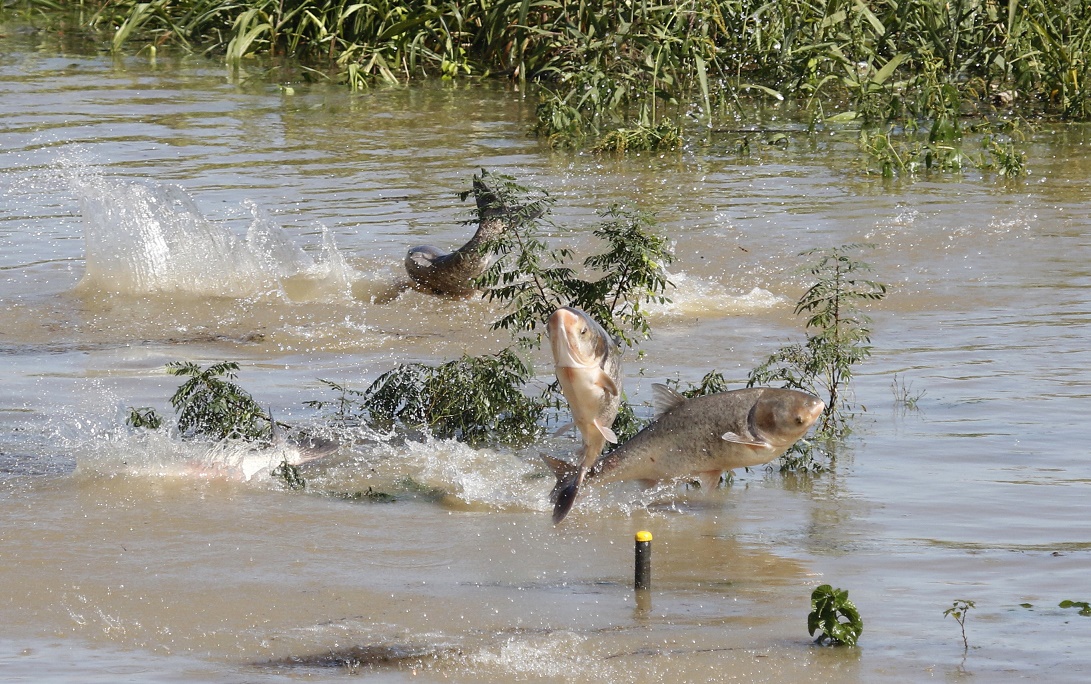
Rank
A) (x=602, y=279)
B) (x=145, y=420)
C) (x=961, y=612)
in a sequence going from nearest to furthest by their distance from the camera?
1. (x=961, y=612)
2. (x=145, y=420)
3. (x=602, y=279)

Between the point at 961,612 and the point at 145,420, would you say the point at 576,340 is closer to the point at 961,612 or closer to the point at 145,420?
the point at 961,612

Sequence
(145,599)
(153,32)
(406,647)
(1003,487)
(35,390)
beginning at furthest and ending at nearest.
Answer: (153,32) → (35,390) → (1003,487) → (145,599) → (406,647)

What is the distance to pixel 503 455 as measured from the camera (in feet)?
20.6

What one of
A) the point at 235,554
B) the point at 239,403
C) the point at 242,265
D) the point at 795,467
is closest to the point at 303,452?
the point at 239,403

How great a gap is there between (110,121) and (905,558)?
10.8 m

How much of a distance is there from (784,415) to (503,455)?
1.61 m

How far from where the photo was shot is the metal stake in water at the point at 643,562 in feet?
15.2

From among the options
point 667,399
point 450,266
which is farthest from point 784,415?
point 450,266

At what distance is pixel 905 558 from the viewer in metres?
5.09

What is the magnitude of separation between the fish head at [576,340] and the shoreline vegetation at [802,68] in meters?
7.75

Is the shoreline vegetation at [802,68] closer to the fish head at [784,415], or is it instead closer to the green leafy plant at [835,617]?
the fish head at [784,415]

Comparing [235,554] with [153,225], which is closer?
[235,554]

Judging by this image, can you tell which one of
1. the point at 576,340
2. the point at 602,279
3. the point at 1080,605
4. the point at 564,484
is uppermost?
the point at 576,340

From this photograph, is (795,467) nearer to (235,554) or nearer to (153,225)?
(235,554)
